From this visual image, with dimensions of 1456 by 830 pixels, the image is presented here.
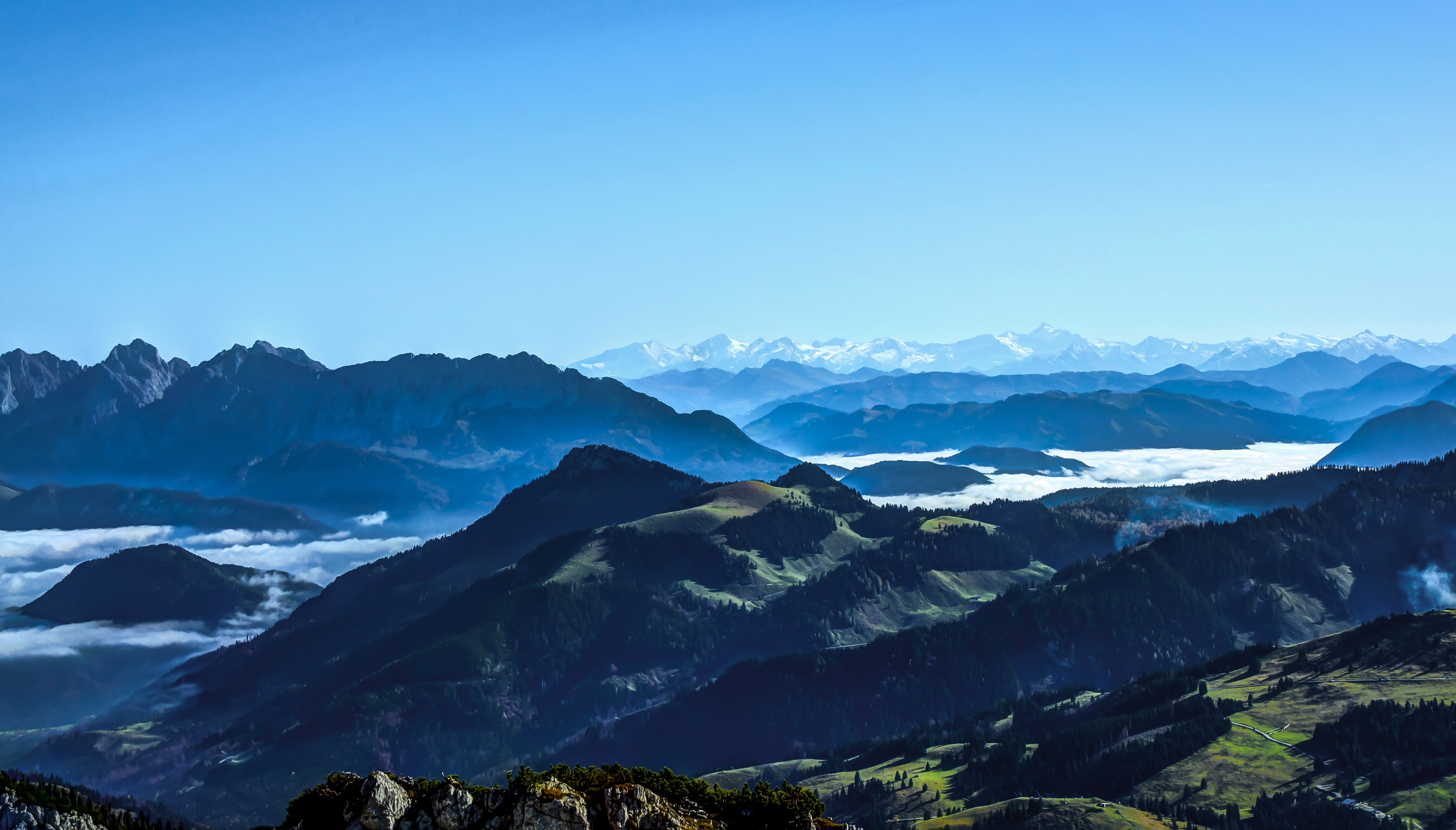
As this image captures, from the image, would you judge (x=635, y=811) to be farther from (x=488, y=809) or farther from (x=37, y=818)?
(x=37, y=818)

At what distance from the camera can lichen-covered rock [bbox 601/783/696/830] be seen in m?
80.8

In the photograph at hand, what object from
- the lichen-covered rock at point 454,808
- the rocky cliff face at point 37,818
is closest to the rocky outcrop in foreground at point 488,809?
the lichen-covered rock at point 454,808

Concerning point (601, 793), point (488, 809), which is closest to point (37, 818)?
point (488, 809)

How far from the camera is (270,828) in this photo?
78.5 meters

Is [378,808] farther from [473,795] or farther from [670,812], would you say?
[670,812]

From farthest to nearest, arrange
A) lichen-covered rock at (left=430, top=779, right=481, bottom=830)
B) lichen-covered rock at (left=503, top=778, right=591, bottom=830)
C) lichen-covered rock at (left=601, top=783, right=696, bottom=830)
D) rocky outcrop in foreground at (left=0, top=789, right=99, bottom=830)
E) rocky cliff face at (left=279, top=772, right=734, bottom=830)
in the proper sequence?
rocky outcrop in foreground at (left=0, top=789, right=99, bottom=830) → lichen-covered rock at (left=430, top=779, right=481, bottom=830) → lichen-covered rock at (left=601, top=783, right=696, bottom=830) → rocky cliff face at (left=279, top=772, right=734, bottom=830) → lichen-covered rock at (left=503, top=778, right=591, bottom=830)

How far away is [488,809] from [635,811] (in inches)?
394

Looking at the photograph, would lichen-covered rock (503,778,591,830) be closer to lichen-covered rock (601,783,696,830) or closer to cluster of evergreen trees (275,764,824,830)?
cluster of evergreen trees (275,764,824,830)

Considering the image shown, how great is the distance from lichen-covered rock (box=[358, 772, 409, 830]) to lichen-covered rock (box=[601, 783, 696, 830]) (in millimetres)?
14408

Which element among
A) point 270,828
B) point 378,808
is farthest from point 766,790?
point 270,828

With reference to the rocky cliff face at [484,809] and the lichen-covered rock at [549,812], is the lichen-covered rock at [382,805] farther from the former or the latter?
the lichen-covered rock at [549,812]

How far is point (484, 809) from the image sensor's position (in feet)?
269

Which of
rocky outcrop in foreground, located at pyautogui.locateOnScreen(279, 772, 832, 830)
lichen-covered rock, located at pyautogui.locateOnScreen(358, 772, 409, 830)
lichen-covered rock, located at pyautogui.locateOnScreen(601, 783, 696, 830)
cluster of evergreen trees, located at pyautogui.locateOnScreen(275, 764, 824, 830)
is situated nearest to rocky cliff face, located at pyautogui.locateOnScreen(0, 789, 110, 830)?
cluster of evergreen trees, located at pyautogui.locateOnScreen(275, 764, 824, 830)

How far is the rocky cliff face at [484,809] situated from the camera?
80375mm
